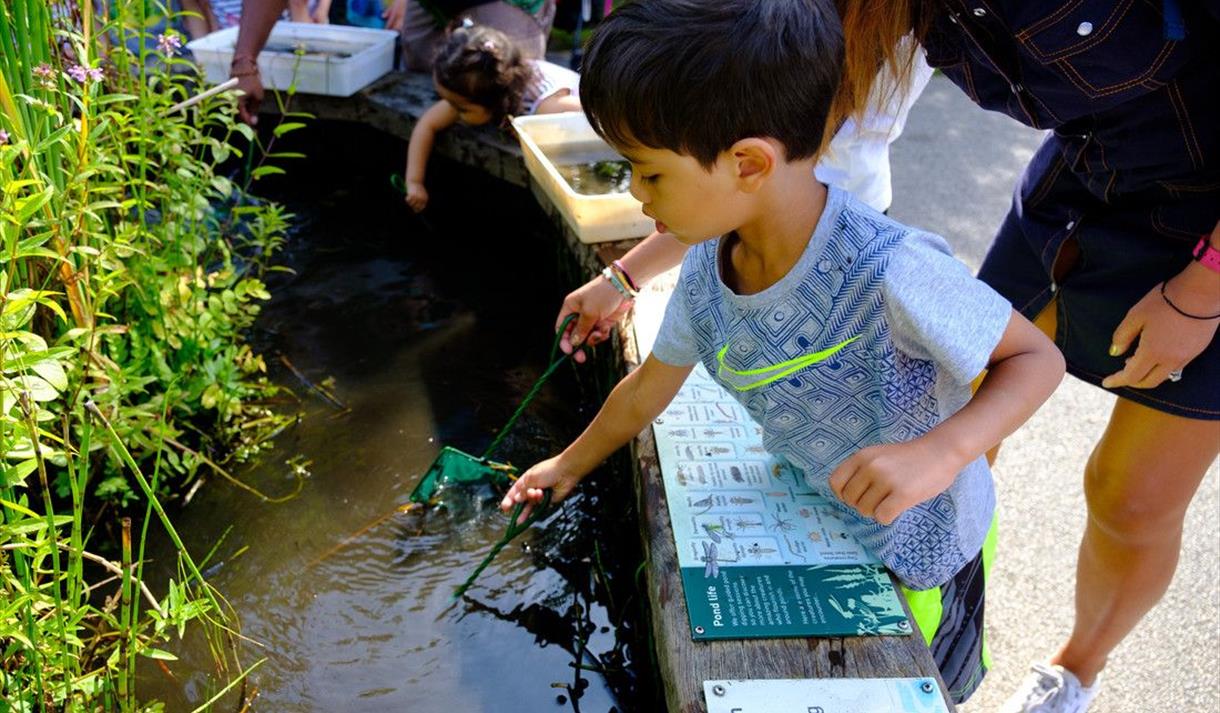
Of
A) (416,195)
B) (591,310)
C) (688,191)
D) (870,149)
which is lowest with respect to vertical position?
(416,195)

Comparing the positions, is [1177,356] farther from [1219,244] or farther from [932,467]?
[932,467]

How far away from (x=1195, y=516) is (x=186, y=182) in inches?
103

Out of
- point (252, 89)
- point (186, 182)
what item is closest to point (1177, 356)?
point (186, 182)

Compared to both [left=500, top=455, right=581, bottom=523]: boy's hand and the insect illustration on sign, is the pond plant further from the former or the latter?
the insect illustration on sign

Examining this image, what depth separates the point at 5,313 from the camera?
1.43 meters

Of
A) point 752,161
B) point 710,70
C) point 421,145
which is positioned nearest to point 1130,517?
point 752,161

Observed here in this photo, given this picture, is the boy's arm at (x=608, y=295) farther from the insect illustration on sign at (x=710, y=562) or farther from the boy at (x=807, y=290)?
the insect illustration on sign at (x=710, y=562)

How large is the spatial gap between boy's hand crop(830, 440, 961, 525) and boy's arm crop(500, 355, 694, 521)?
0.48 metres

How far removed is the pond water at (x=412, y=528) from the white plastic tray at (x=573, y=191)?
296mm

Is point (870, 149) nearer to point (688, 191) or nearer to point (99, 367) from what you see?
point (688, 191)

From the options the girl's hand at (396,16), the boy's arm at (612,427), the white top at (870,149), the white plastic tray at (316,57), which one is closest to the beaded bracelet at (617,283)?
the boy's arm at (612,427)

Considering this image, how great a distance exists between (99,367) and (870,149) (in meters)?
1.59

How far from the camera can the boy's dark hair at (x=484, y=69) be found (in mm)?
3660

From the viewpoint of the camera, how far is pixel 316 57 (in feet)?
13.3
